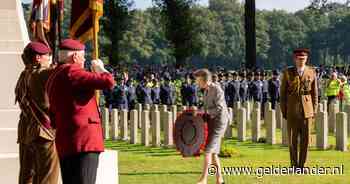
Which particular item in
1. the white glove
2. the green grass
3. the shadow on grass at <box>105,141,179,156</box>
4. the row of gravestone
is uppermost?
the white glove

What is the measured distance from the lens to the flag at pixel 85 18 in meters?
→ 9.60

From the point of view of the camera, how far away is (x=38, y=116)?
816 centimetres

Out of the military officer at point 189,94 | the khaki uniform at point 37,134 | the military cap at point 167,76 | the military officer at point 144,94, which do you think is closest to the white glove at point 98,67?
the khaki uniform at point 37,134

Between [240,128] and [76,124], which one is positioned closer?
[76,124]

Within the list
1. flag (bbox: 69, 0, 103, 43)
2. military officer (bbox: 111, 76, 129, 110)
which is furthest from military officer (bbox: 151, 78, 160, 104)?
flag (bbox: 69, 0, 103, 43)

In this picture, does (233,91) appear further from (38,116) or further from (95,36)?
(38,116)

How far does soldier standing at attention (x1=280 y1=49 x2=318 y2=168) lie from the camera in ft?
40.0

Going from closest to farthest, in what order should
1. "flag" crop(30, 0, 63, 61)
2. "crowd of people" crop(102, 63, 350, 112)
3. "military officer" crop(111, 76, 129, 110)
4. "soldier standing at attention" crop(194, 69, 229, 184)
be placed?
"soldier standing at attention" crop(194, 69, 229, 184)
"flag" crop(30, 0, 63, 61)
"military officer" crop(111, 76, 129, 110)
"crowd of people" crop(102, 63, 350, 112)

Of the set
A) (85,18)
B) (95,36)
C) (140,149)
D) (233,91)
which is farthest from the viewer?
(233,91)

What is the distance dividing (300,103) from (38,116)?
16.6 feet

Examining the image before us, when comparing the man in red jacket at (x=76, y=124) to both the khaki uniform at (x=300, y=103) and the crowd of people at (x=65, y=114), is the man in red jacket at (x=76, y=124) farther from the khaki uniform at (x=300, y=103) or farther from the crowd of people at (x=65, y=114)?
the khaki uniform at (x=300, y=103)

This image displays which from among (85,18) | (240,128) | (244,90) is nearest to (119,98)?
(244,90)

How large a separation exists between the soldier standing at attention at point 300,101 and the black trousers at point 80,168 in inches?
223

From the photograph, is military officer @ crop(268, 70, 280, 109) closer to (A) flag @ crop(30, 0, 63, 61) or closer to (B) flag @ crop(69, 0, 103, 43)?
(A) flag @ crop(30, 0, 63, 61)
